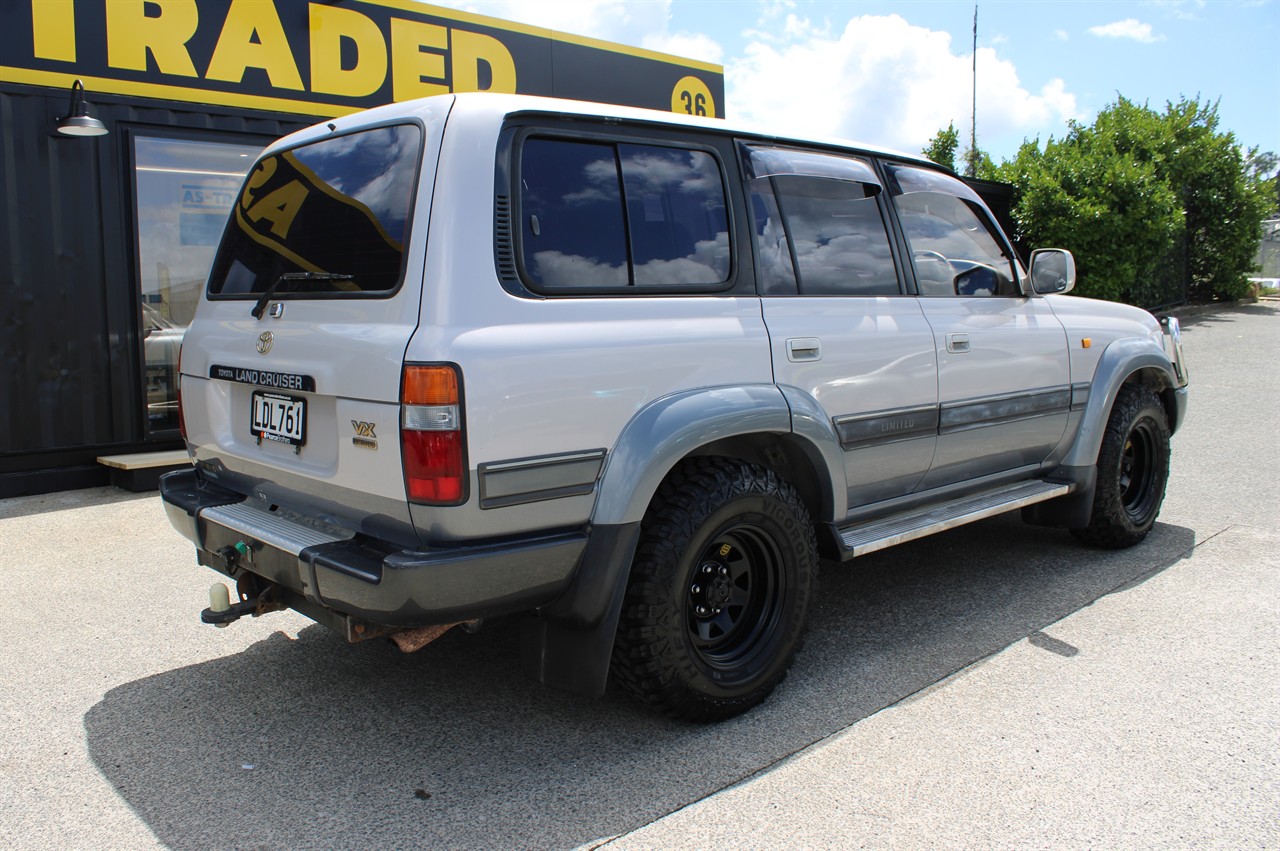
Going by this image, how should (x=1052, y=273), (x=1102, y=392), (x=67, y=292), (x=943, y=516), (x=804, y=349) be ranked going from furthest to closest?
(x=67, y=292), (x=1102, y=392), (x=1052, y=273), (x=943, y=516), (x=804, y=349)

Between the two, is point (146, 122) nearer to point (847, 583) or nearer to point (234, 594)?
point (234, 594)

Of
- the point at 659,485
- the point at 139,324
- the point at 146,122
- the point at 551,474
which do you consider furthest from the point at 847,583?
the point at 146,122

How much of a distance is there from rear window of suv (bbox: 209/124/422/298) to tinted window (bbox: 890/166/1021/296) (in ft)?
7.29

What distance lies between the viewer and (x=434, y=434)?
255 cm

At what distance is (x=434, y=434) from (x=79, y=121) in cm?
532

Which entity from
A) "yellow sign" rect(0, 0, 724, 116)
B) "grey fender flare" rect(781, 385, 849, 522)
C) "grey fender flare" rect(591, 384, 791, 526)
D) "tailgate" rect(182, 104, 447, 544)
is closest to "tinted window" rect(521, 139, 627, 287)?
"tailgate" rect(182, 104, 447, 544)

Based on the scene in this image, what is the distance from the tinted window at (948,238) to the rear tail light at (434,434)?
233 centimetres

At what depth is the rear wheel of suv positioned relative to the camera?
2957mm

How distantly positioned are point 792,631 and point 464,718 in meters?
1.19

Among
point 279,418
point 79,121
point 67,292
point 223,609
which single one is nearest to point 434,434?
point 279,418

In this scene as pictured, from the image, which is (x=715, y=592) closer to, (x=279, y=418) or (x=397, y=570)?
(x=397, y=570)

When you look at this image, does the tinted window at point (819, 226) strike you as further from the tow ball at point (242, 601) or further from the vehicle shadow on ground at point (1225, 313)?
the vehicle shadow on ground at point (1225, 313)

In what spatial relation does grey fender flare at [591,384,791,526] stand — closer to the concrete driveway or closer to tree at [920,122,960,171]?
the concrete driveway

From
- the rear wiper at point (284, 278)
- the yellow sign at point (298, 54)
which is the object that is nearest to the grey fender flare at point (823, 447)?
the rear wiper at point (284, 278)
